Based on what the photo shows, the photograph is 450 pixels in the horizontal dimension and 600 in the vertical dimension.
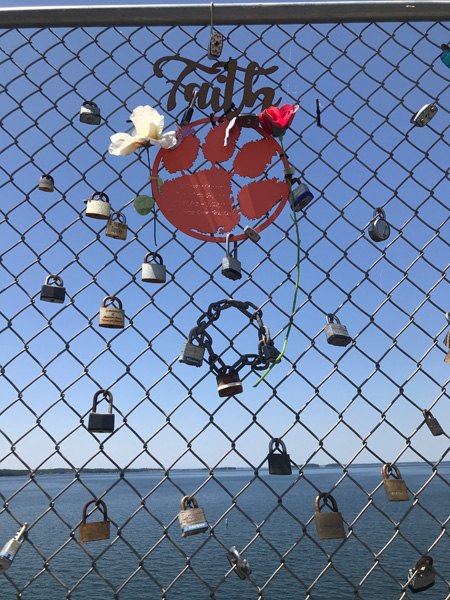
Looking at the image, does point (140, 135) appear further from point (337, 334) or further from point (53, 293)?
point (337, 334)

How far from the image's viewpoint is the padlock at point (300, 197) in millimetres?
2290

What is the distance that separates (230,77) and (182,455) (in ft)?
5.69

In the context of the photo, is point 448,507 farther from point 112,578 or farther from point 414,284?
point 414,284

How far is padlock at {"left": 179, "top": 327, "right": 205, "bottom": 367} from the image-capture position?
6.63 ft

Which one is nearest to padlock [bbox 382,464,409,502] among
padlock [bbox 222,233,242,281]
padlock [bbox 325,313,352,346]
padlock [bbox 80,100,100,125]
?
padlock [bbox 325,313,352,346]

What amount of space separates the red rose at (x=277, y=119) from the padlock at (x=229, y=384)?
3.74 ft

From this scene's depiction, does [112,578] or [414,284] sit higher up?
[414,284]

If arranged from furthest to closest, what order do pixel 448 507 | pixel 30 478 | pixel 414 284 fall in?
pixel 448 507, pixel 414 284, pixel 30 478

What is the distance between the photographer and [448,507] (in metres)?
63.6

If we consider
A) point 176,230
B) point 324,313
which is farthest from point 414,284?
point 176,230

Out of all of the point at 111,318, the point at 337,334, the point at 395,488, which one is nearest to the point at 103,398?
the point at 111,318

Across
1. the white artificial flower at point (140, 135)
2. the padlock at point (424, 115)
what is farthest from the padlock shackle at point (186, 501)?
the padlock at point (424, 115)

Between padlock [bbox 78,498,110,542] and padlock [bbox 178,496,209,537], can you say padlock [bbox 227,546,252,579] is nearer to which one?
padlock [bbox 178,496,209,537]

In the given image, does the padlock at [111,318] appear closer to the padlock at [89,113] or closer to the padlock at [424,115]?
the padlock at [89,113]
